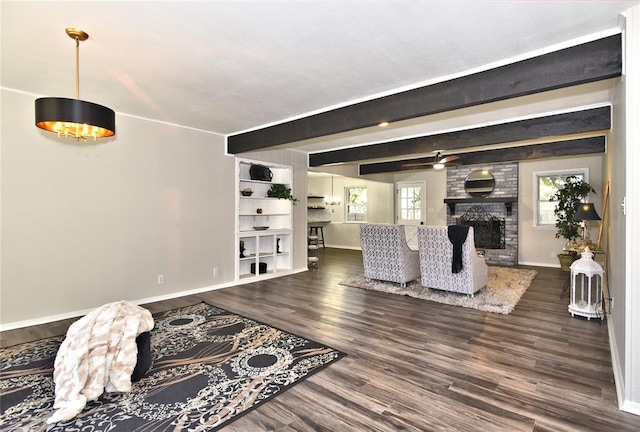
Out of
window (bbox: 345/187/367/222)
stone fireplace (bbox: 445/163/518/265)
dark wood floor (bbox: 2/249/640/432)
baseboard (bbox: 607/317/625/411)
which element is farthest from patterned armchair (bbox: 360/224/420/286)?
window (bbox: 345/187/367/222)

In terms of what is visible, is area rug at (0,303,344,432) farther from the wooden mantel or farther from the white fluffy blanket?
the wooden mantel

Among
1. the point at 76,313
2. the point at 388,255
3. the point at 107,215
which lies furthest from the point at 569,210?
the point at 76,313

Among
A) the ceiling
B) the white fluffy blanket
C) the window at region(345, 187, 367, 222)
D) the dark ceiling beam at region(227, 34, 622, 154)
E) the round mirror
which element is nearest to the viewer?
the ceiling

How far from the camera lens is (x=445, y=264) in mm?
4949

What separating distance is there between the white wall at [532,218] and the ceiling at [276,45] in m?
4.20

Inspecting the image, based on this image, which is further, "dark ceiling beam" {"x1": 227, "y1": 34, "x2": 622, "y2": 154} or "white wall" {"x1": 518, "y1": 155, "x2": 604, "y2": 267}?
"white wall" {"x1": 518, "y1": 155, "x2": 604, "y2": 267}

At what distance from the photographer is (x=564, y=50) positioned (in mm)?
2484

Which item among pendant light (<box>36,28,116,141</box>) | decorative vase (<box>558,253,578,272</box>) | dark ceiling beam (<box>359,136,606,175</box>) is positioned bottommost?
decorative vase (<box>558,253,578,272</box>)

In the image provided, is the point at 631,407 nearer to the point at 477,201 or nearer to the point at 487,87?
the point at 487,87

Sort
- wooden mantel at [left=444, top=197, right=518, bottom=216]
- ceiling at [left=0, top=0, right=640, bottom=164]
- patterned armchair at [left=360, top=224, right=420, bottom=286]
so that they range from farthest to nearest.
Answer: wooden mantel at [left=444, top=197, right=518, bottom=216]
patterned armchair at [left=360, top=224, right=420, bottom=286]
ceiling at [left=0, top=0, right=640, bottom=164]

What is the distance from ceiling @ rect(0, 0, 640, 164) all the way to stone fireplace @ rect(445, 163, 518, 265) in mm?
4504

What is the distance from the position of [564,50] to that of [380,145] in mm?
3739

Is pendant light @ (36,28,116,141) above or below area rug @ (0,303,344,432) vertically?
above

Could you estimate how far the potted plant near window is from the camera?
21.9 feet
